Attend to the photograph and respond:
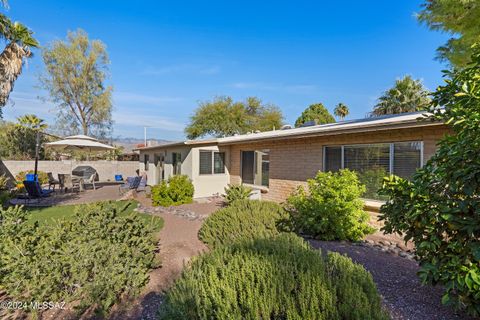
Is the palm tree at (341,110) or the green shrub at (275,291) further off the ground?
the palm tree at (341,110)

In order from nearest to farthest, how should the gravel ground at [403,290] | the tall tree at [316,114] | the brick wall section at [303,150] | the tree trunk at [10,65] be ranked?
the gravel ground at [403,290] → the brick wall section at [303,150] → the tree trunk at [10,65] → the tall tree at [316,114]

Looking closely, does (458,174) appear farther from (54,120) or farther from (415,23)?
(54,120)

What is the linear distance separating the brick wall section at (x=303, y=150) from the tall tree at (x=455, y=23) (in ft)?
7.50

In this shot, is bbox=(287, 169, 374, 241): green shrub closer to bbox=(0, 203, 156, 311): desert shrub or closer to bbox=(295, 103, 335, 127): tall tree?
bbox=(0, 203, 156, 311): desert shrub

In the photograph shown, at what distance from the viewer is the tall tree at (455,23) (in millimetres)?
6570

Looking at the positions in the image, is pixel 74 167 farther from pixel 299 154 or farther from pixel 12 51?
pixel 299 154

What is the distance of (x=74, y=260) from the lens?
3.55 meters

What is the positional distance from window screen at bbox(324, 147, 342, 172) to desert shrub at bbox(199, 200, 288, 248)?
3.19 m

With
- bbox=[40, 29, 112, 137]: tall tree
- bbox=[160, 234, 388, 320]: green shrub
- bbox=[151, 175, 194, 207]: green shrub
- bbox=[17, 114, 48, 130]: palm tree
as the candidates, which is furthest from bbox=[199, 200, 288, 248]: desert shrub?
bbox=[17, 114, 48, 130]: palm tree

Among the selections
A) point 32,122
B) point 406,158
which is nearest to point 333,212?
point 406,158

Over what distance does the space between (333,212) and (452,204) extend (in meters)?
3.58

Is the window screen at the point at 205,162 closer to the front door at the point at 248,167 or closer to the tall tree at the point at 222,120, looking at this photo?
the front door at the point at 248,167

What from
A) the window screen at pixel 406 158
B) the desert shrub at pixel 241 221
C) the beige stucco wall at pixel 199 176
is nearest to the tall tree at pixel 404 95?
the beige stucco wall at pixel 199 176

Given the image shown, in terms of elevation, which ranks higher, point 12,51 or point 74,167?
point 12,51
